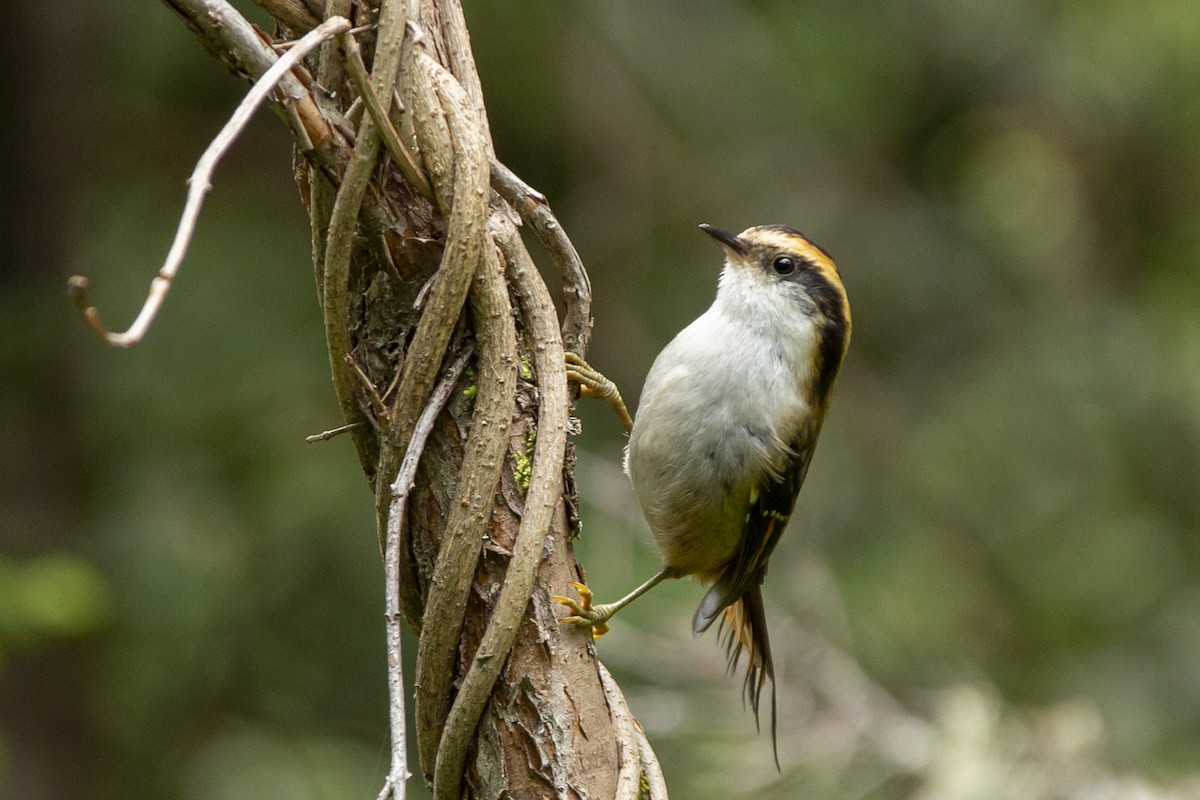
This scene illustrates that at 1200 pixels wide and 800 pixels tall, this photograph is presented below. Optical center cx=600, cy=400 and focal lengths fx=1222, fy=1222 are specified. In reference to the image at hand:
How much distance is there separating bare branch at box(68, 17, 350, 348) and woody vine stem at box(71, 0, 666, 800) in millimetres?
62

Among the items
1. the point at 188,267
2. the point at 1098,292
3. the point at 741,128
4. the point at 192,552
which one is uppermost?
the point at 741,128

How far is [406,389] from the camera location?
1675 mm

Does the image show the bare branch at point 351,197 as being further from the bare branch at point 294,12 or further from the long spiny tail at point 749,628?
the long spiny tail at point 749,628

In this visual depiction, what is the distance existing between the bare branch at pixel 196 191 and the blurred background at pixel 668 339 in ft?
9.74

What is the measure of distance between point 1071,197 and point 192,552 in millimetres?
5546

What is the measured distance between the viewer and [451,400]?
172 cm

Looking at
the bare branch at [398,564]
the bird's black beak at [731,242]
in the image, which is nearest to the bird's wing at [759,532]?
the bird's black beak at [731,242]

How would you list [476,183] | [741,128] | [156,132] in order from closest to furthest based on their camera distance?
[476,183]
[156,132]
[741,128]

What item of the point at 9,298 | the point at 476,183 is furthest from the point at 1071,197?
the point at 476,183

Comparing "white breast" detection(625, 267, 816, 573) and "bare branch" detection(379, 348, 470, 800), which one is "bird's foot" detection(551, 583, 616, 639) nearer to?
"bare branch" detection(379, 348, 470, 800)

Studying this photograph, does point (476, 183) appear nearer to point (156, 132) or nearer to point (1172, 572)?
point (156, 132)

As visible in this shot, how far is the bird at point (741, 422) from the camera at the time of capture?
2955mm

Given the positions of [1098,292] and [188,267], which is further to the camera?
[1098,292]

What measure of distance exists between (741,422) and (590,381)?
0.75m
